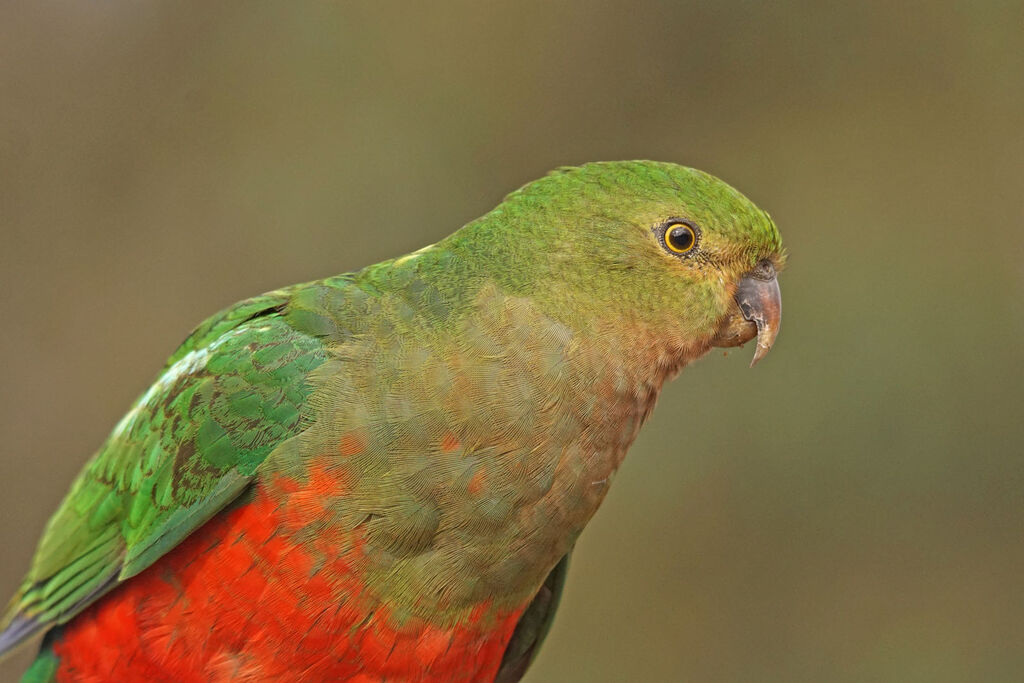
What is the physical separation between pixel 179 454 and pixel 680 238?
1328 mm

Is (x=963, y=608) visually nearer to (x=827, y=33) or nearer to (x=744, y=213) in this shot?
(x=827, y=33)

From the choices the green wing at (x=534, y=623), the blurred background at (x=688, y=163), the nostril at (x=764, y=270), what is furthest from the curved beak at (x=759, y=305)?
the blurred background at (x=688, y=163)

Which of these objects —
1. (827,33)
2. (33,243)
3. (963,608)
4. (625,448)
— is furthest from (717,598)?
(33,243)

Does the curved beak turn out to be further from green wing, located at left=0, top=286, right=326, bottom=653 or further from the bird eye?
green wing, located at left=0, top=286, right=326, bottom=653

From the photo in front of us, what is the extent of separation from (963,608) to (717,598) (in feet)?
4.47

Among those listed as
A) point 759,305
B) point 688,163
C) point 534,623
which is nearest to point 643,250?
point 759,305

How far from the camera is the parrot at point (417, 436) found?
7.79 ft

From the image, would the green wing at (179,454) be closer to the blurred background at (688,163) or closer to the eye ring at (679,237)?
the eye ring at (679,237)

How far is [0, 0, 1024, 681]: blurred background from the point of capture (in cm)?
587

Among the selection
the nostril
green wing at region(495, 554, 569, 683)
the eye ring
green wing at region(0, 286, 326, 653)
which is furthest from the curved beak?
green wing at region(0, 286, 326, 653)

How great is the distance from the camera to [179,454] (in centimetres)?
257

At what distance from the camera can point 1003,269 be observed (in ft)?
19.4

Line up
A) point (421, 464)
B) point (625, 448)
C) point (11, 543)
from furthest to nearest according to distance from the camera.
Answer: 1. point (11, 543)
2. point (625, 448)
3. point (421, 464)

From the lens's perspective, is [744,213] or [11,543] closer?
[744,213]
